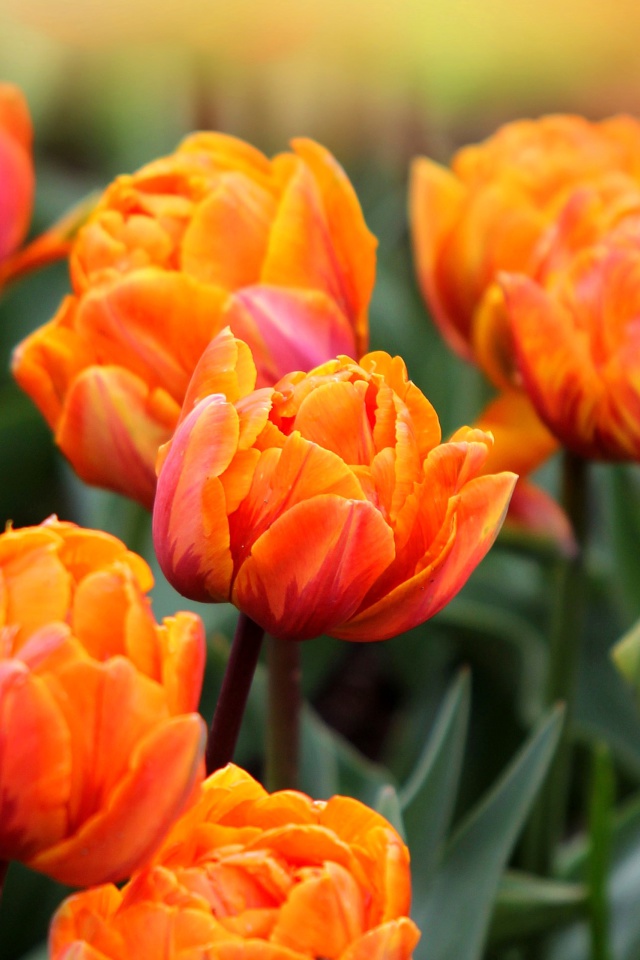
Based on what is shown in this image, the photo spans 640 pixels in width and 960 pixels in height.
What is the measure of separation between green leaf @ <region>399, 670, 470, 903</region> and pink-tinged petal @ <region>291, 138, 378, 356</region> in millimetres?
211

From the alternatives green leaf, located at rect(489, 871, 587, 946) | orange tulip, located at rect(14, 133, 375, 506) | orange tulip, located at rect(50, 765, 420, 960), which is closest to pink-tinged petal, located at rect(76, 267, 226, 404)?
orange tulip, located at rect(14, 133, 375, 506)

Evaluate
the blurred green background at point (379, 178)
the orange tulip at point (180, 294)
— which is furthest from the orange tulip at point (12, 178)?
the orange tulip at point (180, 294)

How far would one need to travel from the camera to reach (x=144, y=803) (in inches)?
13.1

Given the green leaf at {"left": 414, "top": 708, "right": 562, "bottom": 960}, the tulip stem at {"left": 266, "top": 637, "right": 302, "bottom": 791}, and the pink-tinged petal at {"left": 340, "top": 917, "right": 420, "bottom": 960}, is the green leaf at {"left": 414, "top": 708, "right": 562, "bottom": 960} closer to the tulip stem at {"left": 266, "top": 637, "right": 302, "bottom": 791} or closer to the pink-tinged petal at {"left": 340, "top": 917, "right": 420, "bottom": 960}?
the tulip stem at {"left": 266, "top": 637, "right": 302, "bottom": 791}

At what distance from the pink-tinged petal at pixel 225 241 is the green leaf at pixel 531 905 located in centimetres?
39

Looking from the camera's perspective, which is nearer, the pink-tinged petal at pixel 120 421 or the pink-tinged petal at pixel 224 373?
the pink-tinged petal at pixel 224 373

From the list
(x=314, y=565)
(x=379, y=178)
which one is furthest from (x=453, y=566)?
(x=379, y=178)

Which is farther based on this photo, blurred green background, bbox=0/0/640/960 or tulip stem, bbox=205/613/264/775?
blurred green background, bbox=0/0/640/960

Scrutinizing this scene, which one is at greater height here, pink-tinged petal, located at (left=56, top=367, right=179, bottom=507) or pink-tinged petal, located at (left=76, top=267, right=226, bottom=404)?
pink-tinged petal, located at (left=76, top=267, right=226, bottom=404)

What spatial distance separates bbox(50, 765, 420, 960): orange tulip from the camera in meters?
0.32

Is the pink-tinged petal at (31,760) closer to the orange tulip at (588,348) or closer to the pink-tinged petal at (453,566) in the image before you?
the pink-tinged petal at (453,566)

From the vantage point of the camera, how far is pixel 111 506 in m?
0.93

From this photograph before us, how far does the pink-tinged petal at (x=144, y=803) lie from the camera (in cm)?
33

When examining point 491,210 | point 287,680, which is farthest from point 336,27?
point 287,680
